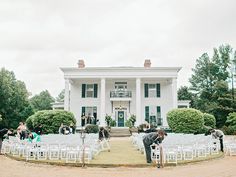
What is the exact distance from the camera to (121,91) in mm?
34344

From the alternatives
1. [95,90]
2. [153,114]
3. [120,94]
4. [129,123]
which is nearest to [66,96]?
[95,90]

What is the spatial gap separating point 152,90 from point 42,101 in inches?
1625

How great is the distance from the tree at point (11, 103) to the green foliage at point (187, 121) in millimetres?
22930

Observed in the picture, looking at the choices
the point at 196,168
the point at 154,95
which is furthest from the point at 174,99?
the point at 196,168

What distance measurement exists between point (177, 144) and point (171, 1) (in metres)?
9.45

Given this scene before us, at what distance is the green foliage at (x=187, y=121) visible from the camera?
26797 mm

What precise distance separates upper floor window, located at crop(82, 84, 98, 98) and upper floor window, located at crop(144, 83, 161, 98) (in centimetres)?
615

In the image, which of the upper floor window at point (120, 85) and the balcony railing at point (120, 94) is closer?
the balcony railing at point (120, 94)

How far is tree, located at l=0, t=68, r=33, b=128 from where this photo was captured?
3919 centimetres

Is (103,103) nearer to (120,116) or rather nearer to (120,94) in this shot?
(120,94)

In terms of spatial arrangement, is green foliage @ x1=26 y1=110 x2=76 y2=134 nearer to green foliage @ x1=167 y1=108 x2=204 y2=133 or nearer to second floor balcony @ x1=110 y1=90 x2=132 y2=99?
second floor balcony @ x1=110 y1=90 x2=132 y2=99

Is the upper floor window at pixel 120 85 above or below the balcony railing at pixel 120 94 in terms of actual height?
above

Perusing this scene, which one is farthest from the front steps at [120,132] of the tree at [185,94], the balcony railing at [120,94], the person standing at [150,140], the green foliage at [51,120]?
the tree at [185,94]

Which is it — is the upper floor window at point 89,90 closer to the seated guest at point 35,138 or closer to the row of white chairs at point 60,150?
the seated guest at point 35,138
